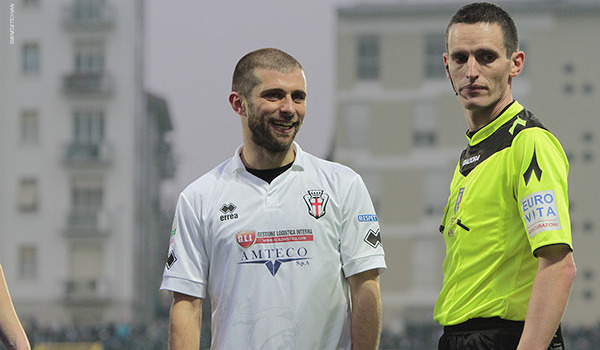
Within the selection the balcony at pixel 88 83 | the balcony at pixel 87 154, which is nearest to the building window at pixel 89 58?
the balcony at pixel 88 83

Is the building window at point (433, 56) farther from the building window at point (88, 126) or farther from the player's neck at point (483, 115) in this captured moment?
the player's neck at point (483, 115)

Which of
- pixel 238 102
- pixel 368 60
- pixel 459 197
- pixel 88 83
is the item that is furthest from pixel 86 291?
pixel 459 197

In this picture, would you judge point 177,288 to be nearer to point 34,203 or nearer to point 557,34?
point 34,203

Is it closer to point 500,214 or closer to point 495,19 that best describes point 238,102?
point 495,19

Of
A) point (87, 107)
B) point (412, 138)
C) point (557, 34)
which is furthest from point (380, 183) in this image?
point (87, 107)

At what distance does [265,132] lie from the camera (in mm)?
4504

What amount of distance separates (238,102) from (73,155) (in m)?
51.8

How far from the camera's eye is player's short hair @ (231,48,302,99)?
14.8 feet

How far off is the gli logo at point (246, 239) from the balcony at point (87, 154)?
5115cm

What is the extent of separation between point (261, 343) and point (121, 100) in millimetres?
52304

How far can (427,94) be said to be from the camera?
2318 inches

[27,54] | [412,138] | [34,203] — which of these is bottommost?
[34,203]

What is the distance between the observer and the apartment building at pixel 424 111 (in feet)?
Answer: 188

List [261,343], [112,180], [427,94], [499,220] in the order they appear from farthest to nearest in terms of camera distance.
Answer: [427,94], [112,180], [261,343], [499,220]
